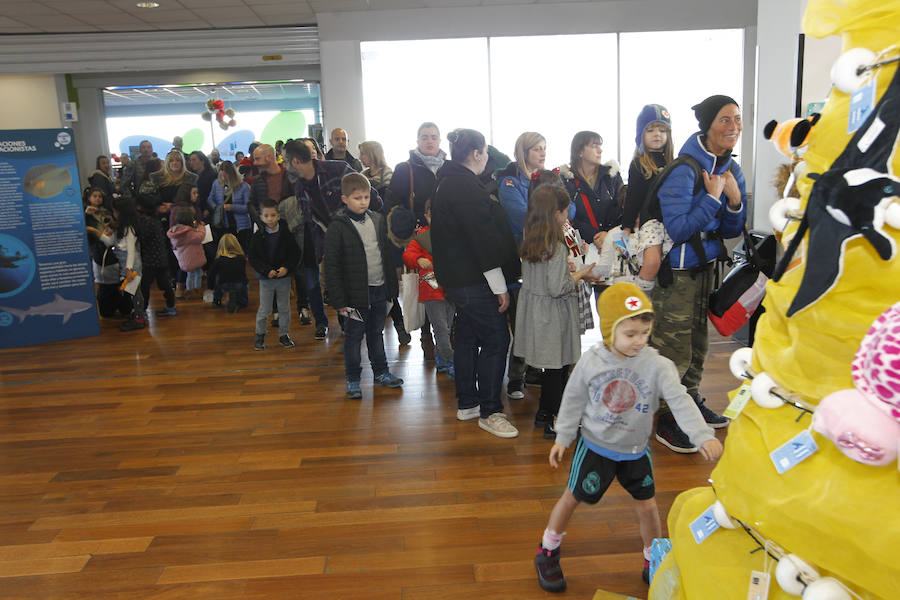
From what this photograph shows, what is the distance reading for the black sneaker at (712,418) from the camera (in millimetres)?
3590

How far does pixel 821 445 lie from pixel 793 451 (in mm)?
56

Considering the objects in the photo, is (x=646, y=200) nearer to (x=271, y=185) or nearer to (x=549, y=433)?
(x=549, y=433)

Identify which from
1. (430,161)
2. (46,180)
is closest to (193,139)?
(46,180)

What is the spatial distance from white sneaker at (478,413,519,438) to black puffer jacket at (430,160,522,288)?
0.77 m

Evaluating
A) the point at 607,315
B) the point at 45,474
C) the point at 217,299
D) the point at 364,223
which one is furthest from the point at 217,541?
the point at 217,299

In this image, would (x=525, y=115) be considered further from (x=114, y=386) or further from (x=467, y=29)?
(x=114, y=386)

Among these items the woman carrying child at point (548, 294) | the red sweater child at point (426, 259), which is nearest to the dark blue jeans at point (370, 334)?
the red sweater child at point (426, 259)

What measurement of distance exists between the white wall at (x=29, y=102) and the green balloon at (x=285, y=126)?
3.04 m

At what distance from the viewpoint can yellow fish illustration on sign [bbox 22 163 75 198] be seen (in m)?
5.86

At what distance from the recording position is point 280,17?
8.68 m

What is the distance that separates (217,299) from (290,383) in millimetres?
2987

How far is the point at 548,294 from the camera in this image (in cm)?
338

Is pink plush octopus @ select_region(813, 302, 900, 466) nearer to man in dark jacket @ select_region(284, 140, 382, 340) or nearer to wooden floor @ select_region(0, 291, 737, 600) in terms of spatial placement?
wooden floor @ select_region(0, 291, 737, 600)

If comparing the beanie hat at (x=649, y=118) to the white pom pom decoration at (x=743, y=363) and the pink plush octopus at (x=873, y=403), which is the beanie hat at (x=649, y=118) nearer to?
the white pom pom decoration at (x=743, y=363)
